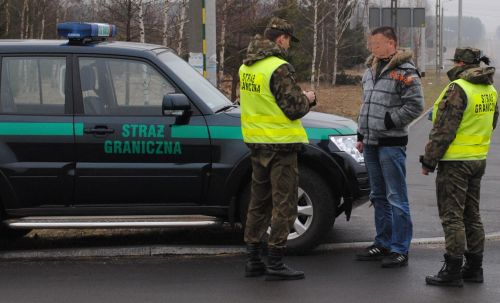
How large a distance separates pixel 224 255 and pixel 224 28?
19.0m

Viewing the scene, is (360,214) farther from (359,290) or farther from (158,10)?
(158,10)

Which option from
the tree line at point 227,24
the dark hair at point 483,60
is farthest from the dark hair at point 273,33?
the tree line at point 227,24

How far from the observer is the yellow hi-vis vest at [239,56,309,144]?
582 cm

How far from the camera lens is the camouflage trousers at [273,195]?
5898mm

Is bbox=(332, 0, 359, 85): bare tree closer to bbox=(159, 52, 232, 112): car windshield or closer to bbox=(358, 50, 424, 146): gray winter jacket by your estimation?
bbox=(159, 52, 232, 112): car windshield

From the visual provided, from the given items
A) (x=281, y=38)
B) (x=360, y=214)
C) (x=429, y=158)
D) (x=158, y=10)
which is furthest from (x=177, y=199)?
(x=158, y=10)

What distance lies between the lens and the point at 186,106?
6453 millimetres

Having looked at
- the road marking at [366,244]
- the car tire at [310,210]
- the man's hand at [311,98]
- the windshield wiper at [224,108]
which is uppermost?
the man's hand at [311,98]

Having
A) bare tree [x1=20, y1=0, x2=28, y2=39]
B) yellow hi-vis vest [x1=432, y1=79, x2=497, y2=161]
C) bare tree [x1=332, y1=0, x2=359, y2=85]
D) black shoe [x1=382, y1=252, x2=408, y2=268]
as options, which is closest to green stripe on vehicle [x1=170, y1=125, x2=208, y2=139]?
black shoe [x1=382, y1=252, x2=408, y2=268]

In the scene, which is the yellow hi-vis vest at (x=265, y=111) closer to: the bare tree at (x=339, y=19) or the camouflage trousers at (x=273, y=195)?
the camouflage trousers at (x=273, y=195)

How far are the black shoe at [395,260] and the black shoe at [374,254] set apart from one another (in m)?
0.17

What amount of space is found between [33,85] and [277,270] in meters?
2.41

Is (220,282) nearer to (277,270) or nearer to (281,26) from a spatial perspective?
(277,270)

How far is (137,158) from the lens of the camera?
6492 mm
